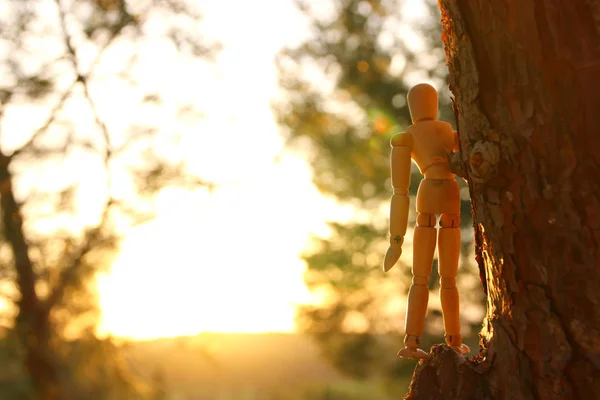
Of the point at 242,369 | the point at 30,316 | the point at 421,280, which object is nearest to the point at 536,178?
the point at 421,280

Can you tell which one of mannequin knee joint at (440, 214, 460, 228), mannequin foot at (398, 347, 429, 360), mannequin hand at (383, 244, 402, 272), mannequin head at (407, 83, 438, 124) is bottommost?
mannequin foot at (398, 347, 429, 360)

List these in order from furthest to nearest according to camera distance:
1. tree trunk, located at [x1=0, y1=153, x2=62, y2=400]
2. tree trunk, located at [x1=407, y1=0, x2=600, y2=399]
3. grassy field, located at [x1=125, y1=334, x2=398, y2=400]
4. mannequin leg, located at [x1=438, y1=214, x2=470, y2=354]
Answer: grassy field, located at [x1=125, y1=334, x2=398, y2=400], tree trunk, located at [x1=0, y1=153, x2=62, y2=400], mannequin leg, located at [x1=438, y1=214, x2=470, y2=354], tree trunk, located at [x1=407, y1=0, x2=600, y2=399]

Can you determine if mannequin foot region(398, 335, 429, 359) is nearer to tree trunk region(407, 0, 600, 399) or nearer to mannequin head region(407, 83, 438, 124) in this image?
tree trunk region(407, 0, 600, 399)

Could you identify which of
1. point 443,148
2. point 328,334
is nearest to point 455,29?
point 443,148

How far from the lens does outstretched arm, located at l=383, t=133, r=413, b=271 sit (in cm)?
217

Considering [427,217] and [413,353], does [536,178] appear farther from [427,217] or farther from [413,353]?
[413,353]

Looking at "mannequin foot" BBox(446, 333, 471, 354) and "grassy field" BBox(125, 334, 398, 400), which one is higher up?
"grassy field" BBox(125, 334, 398, 400)

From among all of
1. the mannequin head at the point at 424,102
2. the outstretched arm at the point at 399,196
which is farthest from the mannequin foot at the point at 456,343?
the mannequin head at the point at 424,102

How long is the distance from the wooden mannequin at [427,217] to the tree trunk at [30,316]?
6262mm

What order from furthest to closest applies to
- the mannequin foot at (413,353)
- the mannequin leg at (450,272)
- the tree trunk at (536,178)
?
the mannequin leg at (450,272)
the mannequin foot at (413,353)
the tree trunk at (536,178)

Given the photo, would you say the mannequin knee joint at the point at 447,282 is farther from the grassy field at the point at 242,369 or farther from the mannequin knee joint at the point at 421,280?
the grassy field at the point at 242,369

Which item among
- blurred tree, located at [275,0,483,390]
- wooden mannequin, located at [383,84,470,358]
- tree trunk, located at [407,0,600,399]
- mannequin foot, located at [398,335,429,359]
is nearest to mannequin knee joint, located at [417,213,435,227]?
wooden mannequin, located at [383,84,470,358]

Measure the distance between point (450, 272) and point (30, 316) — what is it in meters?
6.49

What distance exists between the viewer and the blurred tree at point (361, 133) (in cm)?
841
